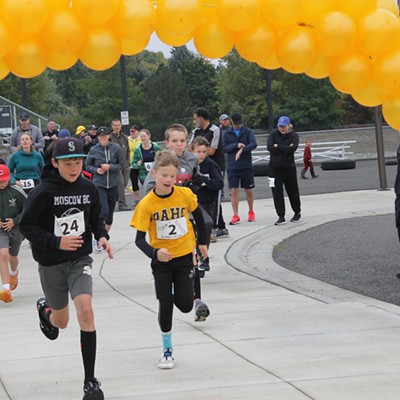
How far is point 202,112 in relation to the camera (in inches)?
516

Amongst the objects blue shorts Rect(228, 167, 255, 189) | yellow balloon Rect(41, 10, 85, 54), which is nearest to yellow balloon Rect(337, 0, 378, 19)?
yellow balloon Rect(41, 10, 85, 54)

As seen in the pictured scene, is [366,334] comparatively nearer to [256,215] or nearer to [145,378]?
[145,378]

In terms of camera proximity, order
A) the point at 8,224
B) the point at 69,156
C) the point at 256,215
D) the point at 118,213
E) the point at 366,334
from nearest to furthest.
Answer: the point at 69,156
the point at 366,334
the point at 8,224
the point at 256,215
the point at 118,213

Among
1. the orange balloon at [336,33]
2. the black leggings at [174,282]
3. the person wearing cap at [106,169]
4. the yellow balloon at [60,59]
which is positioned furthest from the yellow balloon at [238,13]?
the person wearing cap at [106,169]

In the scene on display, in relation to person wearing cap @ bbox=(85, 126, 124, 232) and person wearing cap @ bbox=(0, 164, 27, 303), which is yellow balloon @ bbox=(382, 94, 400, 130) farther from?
person wearing cap @ bbox=(85, 126, 124, 232)

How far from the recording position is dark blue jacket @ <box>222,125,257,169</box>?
15891mm

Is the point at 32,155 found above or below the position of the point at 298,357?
above

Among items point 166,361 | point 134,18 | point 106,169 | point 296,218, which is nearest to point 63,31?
point 134,18

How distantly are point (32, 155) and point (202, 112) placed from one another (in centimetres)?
287

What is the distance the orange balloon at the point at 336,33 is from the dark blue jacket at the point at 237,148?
21.4 ft

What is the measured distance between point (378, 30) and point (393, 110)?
36.0 inches

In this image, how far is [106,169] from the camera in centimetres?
1361

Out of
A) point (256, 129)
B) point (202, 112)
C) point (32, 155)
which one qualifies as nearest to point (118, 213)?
point (32, 155)

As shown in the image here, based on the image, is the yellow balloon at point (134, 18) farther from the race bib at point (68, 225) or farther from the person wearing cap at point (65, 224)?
the race bib at point (68, 225)
